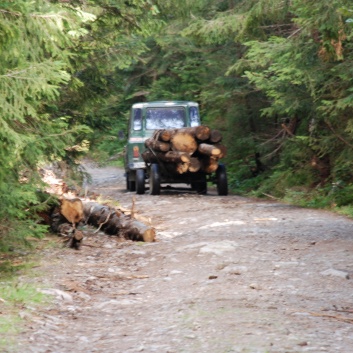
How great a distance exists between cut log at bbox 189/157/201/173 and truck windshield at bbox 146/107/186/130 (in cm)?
283

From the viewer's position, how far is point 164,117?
2277 centimetres

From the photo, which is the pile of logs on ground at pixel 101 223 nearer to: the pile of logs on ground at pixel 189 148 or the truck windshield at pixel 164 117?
the pile of logs on ground at pixel 189 148

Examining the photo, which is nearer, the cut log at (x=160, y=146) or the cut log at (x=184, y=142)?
the cut log at (x=184, y=142)

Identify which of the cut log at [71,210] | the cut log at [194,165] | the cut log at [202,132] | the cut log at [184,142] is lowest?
the cut log at [71,210]

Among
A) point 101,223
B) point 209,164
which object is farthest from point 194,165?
point 101,223

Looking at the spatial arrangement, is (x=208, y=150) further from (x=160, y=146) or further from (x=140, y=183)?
(x=140, y=183)

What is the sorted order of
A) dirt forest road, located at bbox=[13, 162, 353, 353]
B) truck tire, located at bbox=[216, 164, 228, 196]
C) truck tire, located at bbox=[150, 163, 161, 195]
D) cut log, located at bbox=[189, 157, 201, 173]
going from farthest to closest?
truck tire, located at bbox=[216, 164, 228, 196]
truck tire, located at bbox=[150, 163, 161, 195]
cut log, located at bbox=[189, 157, 201, 173]
dirt forest road, located at bbox=[13, 162, 353, 353]

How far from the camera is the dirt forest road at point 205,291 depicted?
6.07m

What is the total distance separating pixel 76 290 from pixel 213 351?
297cm

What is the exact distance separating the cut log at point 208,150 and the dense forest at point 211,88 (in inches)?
62.3

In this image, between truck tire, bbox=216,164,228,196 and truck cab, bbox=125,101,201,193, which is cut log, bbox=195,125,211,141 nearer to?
truck tire, bbox=216,164,228,196

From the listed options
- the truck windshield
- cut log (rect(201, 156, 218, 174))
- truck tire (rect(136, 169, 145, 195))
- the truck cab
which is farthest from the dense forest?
truck tire (rect(136, 169, 145, 195))

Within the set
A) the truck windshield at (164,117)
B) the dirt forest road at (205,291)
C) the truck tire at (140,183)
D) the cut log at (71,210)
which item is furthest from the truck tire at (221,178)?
the cut log at (71,210)

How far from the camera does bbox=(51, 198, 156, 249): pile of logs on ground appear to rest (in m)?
11.9
